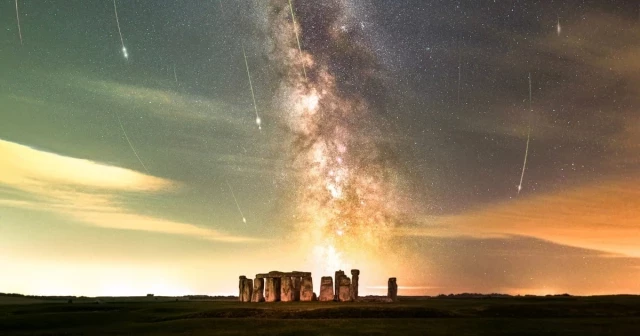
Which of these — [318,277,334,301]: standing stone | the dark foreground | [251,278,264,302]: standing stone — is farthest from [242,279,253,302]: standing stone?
the dark foreground

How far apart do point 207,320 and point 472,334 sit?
24157mm

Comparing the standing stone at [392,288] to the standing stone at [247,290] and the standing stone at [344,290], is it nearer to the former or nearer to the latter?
the standing stone at [344,290]

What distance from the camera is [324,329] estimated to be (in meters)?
47.5

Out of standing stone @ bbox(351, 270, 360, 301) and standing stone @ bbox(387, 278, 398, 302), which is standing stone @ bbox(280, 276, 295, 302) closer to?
standing stone @ bbox(351, 270, 360, 301)

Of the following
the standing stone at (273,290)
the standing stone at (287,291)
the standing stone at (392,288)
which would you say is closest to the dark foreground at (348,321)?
the standing stone at (273,290)

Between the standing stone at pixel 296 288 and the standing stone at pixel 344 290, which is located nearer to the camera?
the standing stone at pixel 344 290

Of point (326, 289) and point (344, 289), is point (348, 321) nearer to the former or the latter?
point (344, 289)

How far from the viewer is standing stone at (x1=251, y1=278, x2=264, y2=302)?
295 ft

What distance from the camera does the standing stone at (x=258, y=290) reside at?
89.9 metres

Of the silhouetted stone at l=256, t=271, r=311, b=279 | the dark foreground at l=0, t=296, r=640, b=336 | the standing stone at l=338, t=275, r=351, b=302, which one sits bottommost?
the dark foreground at l=0, t=296, r=640, b=336

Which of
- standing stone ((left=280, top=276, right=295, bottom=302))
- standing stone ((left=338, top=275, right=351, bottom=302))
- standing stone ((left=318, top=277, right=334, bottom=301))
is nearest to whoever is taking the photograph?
standing stone ((left=338, top=275, right=351, bottom=302))

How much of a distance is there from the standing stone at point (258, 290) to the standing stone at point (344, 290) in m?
12.0

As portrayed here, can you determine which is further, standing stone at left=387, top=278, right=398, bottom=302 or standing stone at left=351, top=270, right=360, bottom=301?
standing stone at left=387, top=278, right=398, bottom=302

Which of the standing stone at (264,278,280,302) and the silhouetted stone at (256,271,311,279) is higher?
the silhouetted stone at (256,271,311,279)
